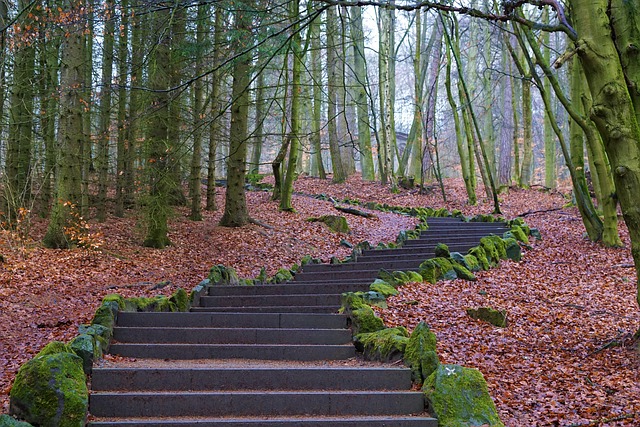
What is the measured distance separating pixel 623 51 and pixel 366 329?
→ 169 inches

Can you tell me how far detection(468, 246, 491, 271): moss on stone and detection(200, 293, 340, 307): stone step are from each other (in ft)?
14.2

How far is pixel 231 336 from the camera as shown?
7.80 metres

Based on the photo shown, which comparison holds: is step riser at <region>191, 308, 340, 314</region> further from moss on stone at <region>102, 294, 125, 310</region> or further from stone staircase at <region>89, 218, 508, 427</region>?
moss on stone at <region>102, 294, 125, 310</region>

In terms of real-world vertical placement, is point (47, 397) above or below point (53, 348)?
below

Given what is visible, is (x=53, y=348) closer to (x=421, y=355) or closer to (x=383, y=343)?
(x=383, y=343)

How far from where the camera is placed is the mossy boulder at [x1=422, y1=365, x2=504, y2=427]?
5.53 m

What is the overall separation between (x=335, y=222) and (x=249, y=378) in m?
12.3

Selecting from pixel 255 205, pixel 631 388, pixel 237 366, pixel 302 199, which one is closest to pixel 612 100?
pixel 631 388

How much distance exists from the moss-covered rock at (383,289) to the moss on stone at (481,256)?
3.43 meters

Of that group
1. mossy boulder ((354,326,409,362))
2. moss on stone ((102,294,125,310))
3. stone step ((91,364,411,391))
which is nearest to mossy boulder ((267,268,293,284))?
moss on stone ((102,294,125,310))

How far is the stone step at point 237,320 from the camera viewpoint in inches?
322

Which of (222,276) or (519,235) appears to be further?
(519,235)

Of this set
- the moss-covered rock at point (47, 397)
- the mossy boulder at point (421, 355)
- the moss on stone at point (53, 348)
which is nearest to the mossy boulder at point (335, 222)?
the mossy boulder at point (421, 355)

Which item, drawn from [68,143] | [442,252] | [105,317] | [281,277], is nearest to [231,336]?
[105,317]
